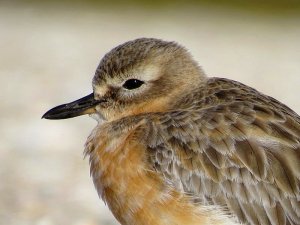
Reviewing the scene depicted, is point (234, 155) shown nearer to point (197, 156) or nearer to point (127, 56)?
point (197, 156)

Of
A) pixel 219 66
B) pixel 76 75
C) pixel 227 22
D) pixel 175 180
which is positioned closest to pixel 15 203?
pixel 175 180

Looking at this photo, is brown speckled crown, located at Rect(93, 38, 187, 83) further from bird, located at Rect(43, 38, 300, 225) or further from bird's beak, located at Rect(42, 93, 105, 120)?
bird's beak, located at Rect(42, 93, 105, 120)

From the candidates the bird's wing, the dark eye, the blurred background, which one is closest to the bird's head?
the dark eye

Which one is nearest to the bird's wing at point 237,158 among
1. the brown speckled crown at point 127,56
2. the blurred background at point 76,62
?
the brown speckled crown at point 127,56

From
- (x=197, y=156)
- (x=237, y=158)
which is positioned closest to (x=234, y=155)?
(x=237, y=158)

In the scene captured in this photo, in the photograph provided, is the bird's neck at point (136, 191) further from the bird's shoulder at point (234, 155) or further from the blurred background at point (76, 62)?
the blurred background at point (76, 62)

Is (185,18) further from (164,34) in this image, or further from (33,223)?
(33,223)
